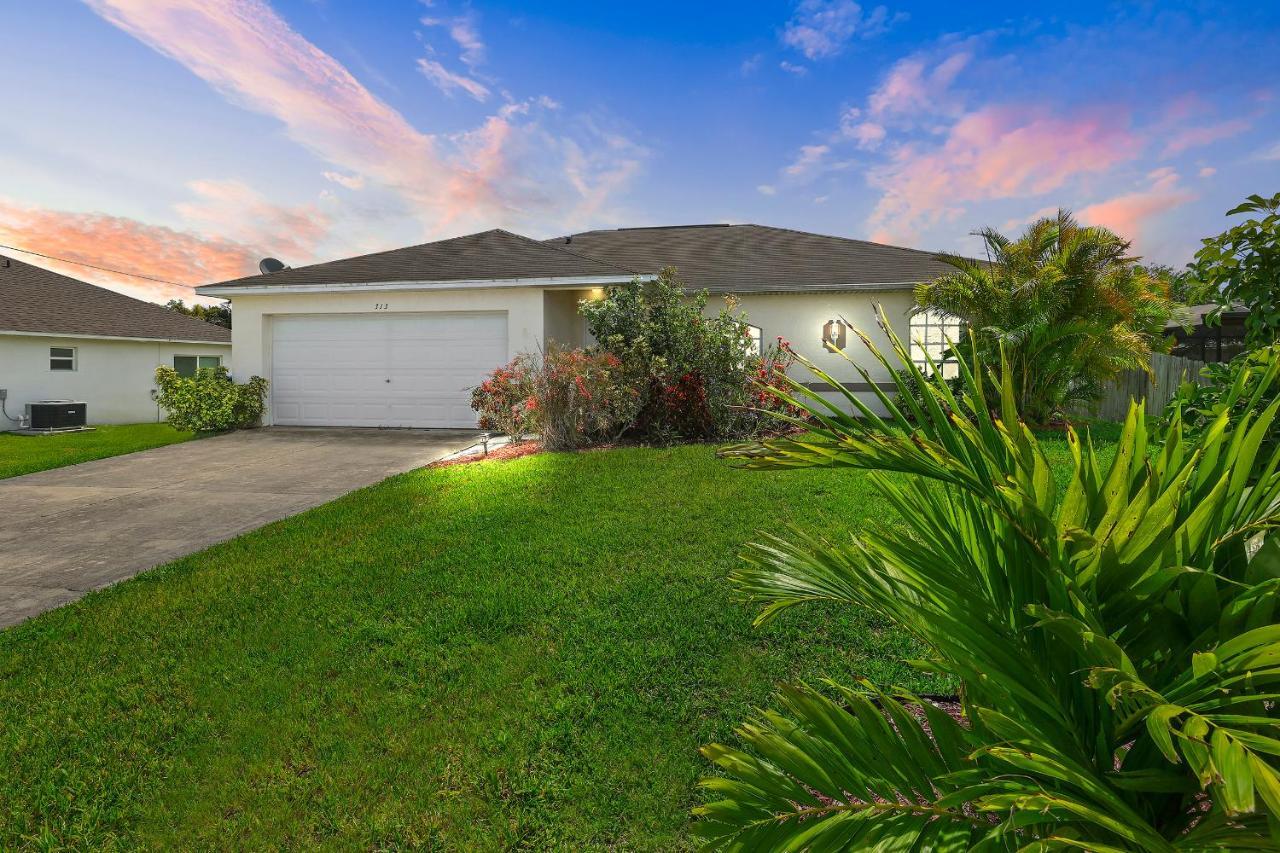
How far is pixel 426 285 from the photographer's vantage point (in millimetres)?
13047

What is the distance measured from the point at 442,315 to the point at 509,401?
382cm

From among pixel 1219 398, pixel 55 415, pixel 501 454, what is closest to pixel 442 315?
pixel 501 454

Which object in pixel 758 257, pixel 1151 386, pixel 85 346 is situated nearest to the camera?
pixel 1151 386

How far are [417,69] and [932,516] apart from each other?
1345cm

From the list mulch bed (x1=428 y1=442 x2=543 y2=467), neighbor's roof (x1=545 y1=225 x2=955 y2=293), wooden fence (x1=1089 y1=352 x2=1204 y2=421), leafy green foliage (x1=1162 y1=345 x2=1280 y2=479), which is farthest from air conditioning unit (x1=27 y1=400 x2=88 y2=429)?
wooden fence (x1=1089 y1=352 x2=1204 y2=421)

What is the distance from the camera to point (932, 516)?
1.76 metres

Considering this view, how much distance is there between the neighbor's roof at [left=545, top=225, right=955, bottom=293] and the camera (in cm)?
1459

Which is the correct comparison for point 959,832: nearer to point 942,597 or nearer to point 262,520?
point 942,597

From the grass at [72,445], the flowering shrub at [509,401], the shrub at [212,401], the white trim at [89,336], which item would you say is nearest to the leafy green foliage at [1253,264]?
the flowering shrub at [509,401]

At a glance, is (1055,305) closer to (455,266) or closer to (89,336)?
(455,266)

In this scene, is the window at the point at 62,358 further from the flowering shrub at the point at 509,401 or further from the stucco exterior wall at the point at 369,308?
the flowering shrub at the point at 509,401

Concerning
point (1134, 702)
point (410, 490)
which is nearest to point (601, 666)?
point (1134, 702)

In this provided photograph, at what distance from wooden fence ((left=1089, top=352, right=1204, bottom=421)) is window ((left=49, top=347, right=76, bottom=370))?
2671 cm

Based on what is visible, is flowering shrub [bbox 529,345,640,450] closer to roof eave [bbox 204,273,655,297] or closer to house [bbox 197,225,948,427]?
roof eave [bbox 204,273,655,297]
